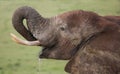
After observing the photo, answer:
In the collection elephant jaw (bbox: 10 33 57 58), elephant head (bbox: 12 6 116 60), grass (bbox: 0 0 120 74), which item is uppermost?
elephant head (bbox: 12 6 116 60)

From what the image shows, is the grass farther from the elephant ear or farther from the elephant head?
the elephant ear

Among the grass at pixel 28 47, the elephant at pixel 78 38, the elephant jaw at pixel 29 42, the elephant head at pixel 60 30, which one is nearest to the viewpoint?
the elephant at pixel 78 38

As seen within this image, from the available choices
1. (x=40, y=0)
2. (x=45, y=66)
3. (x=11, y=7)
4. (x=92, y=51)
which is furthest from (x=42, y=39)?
(x=40, y=0)

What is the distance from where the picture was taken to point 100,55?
258 centimetres

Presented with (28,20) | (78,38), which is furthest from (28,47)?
(78,38)

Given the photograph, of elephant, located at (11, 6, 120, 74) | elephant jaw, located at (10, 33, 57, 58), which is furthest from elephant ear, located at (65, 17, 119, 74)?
elephant jaw, located at (10, 33, 57, 58)

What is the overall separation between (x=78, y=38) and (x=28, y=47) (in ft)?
14.1

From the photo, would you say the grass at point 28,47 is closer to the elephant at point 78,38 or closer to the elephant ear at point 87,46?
the elephant at point 78,38

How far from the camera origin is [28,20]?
2.97 m

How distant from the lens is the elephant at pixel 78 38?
2568 mm

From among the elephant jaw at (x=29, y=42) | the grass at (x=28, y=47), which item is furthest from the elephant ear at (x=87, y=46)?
the grass at (x=28, y=47)

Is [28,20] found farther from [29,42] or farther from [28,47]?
[28,47]

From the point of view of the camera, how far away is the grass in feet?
20.9

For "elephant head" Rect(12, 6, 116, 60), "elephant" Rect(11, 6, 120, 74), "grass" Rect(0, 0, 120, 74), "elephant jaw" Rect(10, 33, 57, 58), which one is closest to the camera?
"elephant" Rect(11, 6, 120, 74)
